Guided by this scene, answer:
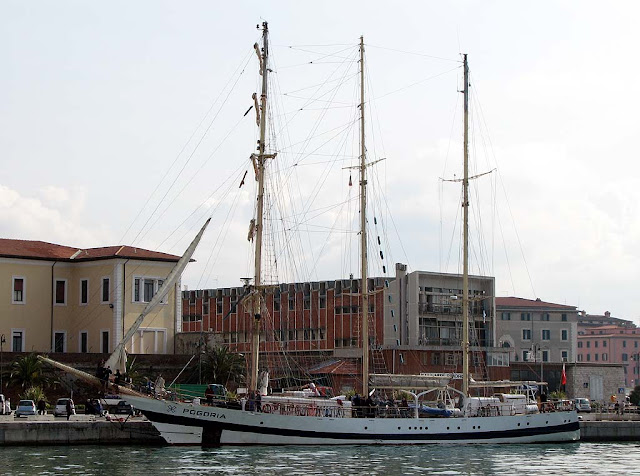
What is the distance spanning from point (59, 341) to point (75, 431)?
24.4 metres

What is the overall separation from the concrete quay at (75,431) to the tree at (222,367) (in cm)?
1523

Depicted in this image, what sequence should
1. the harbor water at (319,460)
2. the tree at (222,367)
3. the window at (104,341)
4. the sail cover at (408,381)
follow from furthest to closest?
the window at (104,341) < the tree at (222,367) < the sail cover at (408,381) < the harbor water at (319,460)

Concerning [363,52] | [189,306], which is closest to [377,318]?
[189,306]

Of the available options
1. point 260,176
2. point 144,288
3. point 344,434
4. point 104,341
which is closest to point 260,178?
point 260,176

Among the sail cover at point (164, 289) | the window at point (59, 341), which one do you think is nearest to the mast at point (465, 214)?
the sail cover at point (164, 289)

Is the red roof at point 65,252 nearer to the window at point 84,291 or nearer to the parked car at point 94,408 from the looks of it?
the window at point 84,291

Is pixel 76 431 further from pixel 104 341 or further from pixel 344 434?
pixel 104 341

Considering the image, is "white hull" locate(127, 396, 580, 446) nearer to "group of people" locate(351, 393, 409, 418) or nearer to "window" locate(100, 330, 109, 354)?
"group of people" locate(351, 393, 409, 418)

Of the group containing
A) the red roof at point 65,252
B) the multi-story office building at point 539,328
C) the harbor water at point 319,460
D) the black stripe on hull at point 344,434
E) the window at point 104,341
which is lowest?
the harbor water at point 319,460

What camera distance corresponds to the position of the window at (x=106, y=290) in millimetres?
76625

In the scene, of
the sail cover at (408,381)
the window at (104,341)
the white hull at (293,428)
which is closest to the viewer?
the white hull at (293,428)

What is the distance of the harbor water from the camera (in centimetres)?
4372

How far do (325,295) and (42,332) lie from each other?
33184 millimetres

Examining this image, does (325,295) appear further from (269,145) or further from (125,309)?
(269,145)
